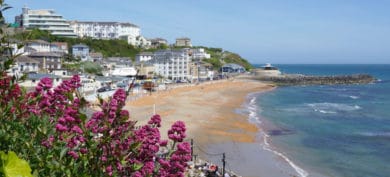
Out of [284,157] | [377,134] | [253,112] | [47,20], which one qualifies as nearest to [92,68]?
[253,112]

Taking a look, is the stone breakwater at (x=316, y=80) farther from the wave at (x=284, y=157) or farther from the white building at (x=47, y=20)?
the wave at (x=284, y=157)

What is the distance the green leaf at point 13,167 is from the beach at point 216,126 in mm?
19990

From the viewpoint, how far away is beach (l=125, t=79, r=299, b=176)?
2424cm

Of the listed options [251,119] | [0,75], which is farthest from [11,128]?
[251,119]

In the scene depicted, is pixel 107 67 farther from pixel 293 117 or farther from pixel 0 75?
pixel 0 75

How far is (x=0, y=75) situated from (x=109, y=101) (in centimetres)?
80

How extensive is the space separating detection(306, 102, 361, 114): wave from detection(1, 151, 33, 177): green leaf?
48461mm

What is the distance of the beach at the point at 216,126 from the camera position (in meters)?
24.2

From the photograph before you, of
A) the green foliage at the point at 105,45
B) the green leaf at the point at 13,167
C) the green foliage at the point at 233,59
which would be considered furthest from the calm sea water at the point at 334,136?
the green foliage at the point at 233,59

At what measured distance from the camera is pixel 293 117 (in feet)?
142

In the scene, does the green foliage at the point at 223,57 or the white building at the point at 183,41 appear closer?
the green foliage at the point at 223,57

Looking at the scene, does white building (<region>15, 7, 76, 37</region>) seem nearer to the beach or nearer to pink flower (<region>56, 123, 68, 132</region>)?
the beach

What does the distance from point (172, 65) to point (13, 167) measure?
83270 millimetres

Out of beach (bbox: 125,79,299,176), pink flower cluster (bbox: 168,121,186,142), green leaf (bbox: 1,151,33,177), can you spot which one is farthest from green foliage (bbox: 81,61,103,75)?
green leaf (bbox: 1,151,33,177)
